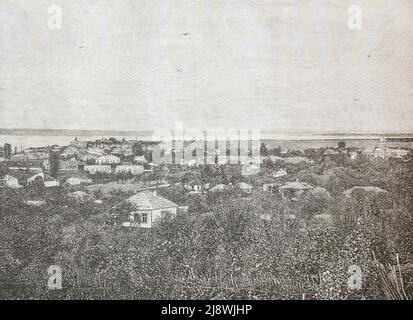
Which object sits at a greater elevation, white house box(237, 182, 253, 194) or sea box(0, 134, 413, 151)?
sea box(0, 134, 413, 151)

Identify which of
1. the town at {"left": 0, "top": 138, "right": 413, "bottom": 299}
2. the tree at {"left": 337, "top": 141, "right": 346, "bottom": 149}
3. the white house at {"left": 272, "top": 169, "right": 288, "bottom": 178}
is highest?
the tree at {"left": 337, "top": 141, "right": 346, "bottom": 149}

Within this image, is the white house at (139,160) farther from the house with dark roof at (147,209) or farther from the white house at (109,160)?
the house with dark roof at (147,209)

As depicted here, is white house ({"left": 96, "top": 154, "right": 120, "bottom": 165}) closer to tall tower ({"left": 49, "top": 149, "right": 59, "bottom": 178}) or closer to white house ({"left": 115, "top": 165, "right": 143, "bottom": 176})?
white house ({"left": 115, "top": 165, "right": 143, "bottom": 176})

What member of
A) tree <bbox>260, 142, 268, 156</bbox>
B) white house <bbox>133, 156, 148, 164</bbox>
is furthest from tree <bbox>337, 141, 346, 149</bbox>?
white house <bbox>133, 156, 148, 164</bbox>

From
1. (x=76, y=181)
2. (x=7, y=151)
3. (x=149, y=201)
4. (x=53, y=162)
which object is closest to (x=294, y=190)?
(x=149, y=201)

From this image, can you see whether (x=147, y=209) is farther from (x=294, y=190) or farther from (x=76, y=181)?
(x=294, y=190)

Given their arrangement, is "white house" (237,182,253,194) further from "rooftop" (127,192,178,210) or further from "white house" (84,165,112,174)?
"white house" (84,165,112,174)

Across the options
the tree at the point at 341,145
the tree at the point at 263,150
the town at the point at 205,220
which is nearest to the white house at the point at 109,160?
the town at the point at 205,220
